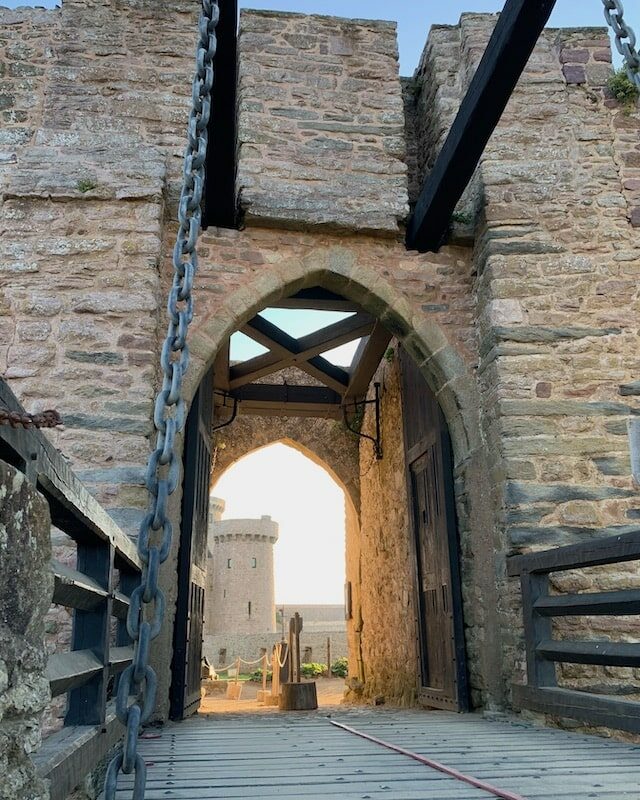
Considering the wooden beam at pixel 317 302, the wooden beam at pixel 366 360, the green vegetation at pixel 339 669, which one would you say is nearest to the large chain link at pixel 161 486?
the wooden beam at pixel 317 302

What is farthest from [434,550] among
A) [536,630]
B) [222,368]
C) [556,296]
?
[222,368]

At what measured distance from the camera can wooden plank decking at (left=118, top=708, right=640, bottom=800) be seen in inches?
73.0

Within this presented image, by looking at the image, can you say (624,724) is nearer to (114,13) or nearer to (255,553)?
(114,13)

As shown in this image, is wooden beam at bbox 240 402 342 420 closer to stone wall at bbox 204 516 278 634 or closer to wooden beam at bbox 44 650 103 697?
wooden beam at bbox 44 650 103 697

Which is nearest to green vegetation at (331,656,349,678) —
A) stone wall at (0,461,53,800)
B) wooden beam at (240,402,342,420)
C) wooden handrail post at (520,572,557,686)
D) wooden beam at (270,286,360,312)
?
wooden beam at (240,402,342,420)

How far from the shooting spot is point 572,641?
322 centimetres

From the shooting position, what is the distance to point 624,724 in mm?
2609

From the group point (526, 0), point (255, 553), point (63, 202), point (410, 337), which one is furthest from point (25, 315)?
point (255, 553)

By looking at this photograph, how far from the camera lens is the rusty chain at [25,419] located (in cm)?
109

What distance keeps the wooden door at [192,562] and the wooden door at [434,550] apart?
1.56 meters

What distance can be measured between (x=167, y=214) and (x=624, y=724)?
3.64 m

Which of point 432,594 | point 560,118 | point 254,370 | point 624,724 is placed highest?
point 560,118

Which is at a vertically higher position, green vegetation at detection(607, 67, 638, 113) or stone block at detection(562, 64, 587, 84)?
stone block at detection(562, 64, 587, 84)

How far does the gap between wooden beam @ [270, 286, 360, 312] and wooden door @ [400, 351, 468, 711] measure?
0.67 meters
